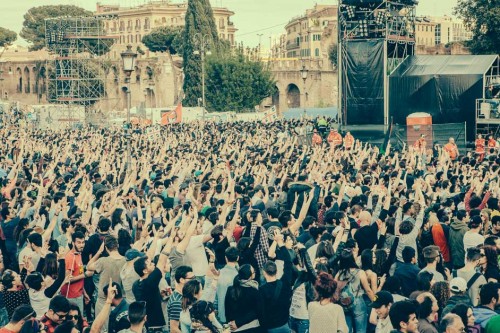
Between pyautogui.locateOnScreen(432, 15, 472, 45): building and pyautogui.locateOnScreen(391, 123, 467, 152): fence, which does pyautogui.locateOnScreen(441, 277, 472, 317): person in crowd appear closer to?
pyautogui.locateOnScreen(391, 123, 467, 152): fence

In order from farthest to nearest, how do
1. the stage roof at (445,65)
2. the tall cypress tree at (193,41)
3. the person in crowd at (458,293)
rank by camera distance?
the tall cypress tree at (193,41) < the stage roof at (445,65) < the person in crowd at (458,293)

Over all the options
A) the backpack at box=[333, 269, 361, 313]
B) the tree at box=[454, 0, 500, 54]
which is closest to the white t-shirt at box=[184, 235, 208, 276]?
the backpack at box=[333, 269, 361, 313]

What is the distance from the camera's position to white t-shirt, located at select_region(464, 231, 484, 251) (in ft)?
37.0

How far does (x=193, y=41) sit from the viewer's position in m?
75.6

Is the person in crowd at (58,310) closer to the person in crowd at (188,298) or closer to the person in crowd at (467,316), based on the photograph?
the person in crowd at (188,298)

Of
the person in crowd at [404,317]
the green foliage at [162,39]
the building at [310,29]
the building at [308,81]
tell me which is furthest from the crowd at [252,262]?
the green foliage at [162,39]

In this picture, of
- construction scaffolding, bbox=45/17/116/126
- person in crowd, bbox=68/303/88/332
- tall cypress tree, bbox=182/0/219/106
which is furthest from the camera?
tall cypress tree, bbox=182/0/219/106

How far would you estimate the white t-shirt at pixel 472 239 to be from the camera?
1128cm

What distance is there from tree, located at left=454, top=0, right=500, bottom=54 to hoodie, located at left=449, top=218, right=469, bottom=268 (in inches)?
1581

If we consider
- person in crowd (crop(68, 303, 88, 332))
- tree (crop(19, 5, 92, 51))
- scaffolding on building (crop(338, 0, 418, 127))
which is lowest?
person in crowd (crop(68, 303, 88, 332))

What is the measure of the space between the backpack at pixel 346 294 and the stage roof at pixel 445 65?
30548 millimetres

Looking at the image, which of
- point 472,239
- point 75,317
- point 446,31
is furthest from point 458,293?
point 446,31

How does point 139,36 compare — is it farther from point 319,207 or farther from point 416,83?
point 319,207

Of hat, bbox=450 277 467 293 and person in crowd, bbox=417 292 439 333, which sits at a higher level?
hat, bbox=450 277 467 293
